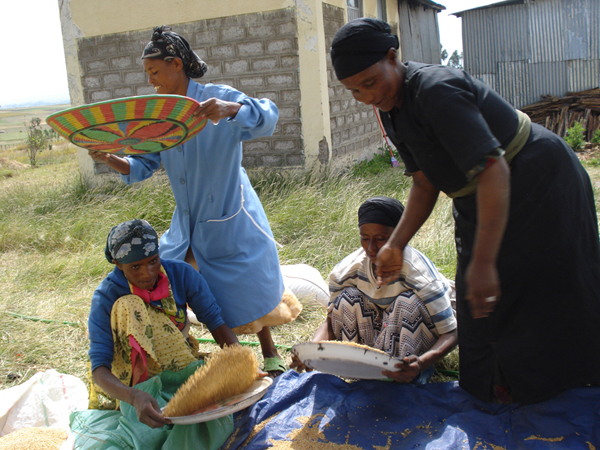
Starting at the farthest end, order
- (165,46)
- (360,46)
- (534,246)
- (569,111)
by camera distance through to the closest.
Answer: (569,111) → (165,46) → (534,246) → (360,46)

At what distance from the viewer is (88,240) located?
573 centimetres

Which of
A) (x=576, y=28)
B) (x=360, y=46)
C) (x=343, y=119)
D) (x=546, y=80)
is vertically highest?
(x=576, y=28)

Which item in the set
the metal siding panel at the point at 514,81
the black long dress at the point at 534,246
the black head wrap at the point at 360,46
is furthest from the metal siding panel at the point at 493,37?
the black head wrap at the point at 360,46

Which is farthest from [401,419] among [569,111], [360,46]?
[569,111]

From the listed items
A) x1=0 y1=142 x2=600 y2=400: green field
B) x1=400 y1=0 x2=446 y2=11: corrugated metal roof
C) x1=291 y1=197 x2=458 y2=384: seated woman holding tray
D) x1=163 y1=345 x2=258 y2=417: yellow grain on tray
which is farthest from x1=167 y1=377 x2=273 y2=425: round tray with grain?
x1=400 y1=0 x2=446 y2=11: corrugated metal roof

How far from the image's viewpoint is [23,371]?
326 cm

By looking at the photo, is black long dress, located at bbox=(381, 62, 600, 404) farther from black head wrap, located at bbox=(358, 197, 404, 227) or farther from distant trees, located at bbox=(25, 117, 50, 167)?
distant trees, located at bbox=(25, 117, 50, 167)

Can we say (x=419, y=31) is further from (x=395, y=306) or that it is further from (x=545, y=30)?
(x=395, y=306)

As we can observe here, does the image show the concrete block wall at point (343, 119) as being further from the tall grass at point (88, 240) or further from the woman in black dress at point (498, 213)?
the woman in black dress at point (498, 213)

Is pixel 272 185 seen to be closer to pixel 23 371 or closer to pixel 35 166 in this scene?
pixel 23 371

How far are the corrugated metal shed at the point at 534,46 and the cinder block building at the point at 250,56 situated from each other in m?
6.74

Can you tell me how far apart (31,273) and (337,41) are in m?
4.44

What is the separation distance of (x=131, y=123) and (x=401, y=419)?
1.76 meters

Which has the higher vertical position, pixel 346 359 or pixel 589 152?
pixel 589 152
